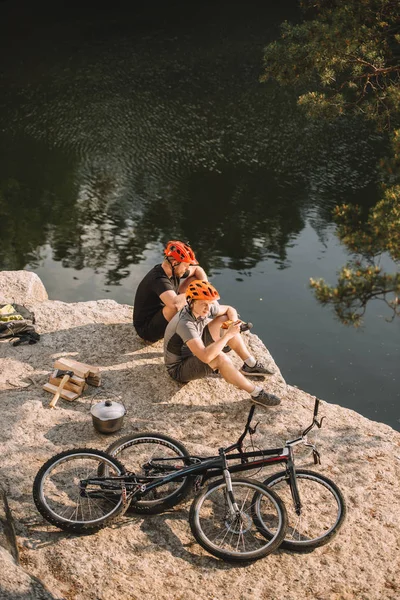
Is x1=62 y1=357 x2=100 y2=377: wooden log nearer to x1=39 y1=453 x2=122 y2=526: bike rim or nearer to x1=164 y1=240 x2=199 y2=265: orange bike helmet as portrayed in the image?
x1=164 y1=240 x2=199 y2=265: orange bike helmet

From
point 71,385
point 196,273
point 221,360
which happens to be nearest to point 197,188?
point 196,273

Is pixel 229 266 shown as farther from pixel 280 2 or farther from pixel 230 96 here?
pixel 280 2

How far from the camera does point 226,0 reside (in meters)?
33.8

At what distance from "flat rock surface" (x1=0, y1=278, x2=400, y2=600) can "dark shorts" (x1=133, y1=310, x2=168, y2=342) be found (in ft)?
0.54

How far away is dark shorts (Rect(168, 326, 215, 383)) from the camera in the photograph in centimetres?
650

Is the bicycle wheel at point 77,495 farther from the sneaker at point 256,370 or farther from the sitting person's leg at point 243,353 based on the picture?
the sneaker at point 256,370

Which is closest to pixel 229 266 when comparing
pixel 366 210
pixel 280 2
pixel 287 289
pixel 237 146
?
pixel 287 289

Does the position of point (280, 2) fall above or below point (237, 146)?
above

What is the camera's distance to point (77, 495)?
5.11 m

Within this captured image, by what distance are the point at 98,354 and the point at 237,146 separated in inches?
491

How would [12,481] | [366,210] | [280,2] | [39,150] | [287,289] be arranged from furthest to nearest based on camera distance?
[280,2], [39,150], [366,210], [287,289], [12,481]

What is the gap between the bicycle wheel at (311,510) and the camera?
4977 millimetres

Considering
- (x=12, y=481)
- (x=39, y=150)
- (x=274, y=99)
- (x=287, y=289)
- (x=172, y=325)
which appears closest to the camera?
(x=12, y=481)

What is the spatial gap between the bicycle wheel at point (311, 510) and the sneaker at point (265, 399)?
114 centimetres
